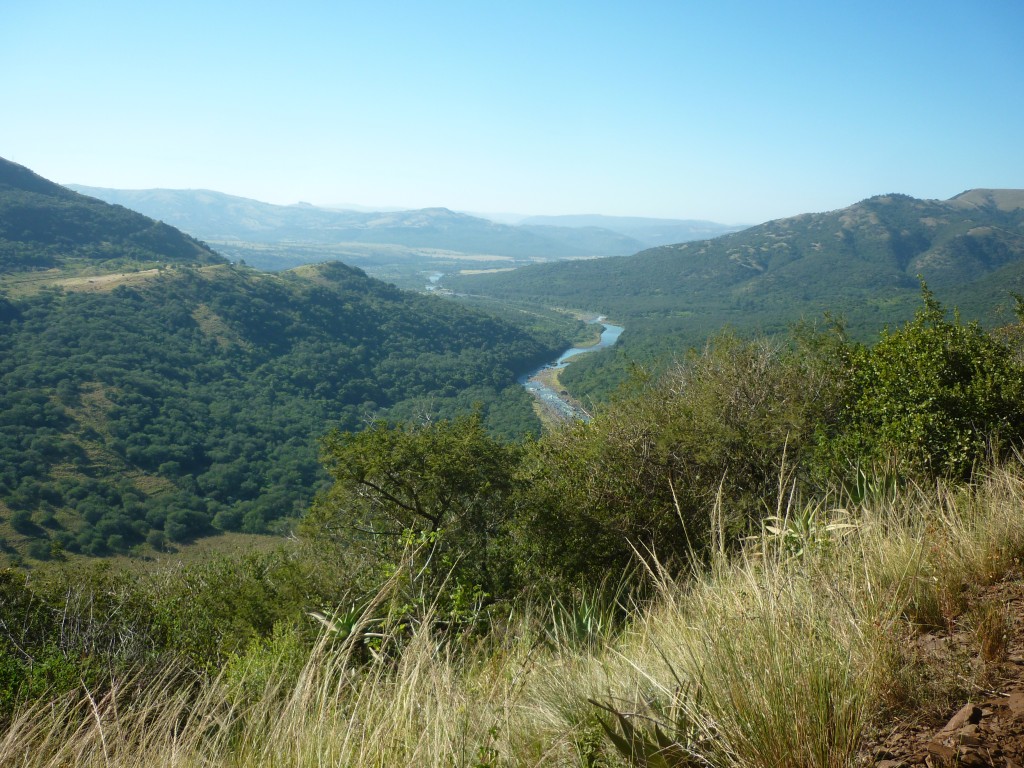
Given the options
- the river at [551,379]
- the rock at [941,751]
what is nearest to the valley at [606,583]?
the rock at [941,751]

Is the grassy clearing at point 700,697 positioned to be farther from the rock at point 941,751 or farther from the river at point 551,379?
the river at point 551,379

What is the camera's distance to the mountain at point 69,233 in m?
91.6

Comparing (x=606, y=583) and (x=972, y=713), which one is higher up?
(x=972, y=713)

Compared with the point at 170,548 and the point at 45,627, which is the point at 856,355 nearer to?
the point at 45,627

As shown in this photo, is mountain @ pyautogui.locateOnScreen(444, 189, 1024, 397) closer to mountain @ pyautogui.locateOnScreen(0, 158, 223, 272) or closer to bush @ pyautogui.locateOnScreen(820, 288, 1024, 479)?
bush @ pyautogui.locateOnScreen(820, 288, 1024, 479)

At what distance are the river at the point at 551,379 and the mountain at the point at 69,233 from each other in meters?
67.0

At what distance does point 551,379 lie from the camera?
75750mm

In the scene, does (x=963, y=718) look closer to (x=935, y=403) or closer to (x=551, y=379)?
(x=935, y=403)

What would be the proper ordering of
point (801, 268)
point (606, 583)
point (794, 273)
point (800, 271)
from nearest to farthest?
1. point (606, 583)
2. point (794, 273)
3. point (800, 271)
4. point (801, 268)

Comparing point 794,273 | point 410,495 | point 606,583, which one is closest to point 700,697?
point 606,583

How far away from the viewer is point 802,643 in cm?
188

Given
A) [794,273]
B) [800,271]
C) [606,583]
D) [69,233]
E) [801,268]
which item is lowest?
[606,583]

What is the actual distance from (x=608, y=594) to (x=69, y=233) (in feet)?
409

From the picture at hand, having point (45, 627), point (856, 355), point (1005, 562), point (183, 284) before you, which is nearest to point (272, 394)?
point (183, 284)
